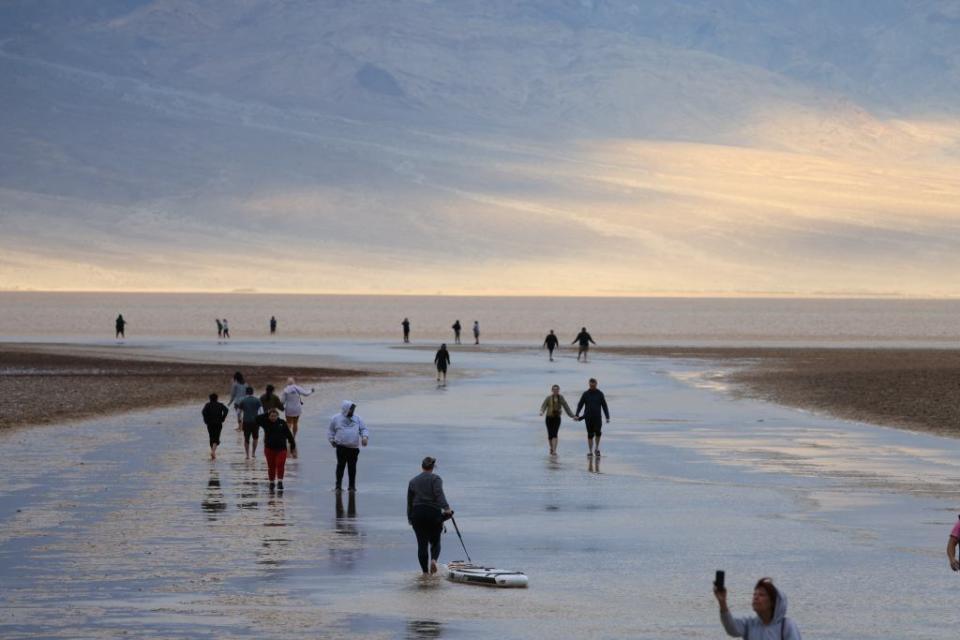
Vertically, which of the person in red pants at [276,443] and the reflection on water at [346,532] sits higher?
the person in red pants at [276,443]

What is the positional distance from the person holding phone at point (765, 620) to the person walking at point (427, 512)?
7432 millimetres

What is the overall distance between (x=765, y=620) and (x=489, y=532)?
35.7 ft

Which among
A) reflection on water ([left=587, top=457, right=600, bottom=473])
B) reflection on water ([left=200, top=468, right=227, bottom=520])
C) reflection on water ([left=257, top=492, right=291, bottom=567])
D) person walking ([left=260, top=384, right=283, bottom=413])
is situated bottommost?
reflection on water ([left=257, top=492, right=291, bottom=567])

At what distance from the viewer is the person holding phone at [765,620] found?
438 inches

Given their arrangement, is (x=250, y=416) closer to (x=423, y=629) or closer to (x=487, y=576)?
(x=487, y=576)

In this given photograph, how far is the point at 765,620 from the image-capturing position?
11.3m

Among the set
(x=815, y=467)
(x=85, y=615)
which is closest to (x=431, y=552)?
(x=85, y=615)

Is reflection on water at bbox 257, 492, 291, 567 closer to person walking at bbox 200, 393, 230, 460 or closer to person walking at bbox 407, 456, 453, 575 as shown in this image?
person walking at bbox 407, 456, 453, 575

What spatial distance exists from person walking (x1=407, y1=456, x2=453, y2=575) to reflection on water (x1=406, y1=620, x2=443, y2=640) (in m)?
2.46

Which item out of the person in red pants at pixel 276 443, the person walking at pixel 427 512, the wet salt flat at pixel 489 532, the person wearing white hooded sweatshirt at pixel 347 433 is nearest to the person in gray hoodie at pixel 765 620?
the wet salt flat at pixel 489 532

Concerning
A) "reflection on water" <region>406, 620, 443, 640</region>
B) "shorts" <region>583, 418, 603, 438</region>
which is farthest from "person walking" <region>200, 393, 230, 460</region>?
"reflection on water" <region>406, 620, 443, 640</region>

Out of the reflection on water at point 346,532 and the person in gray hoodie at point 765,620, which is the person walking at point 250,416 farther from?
the person in gray hoodie at point 765,620

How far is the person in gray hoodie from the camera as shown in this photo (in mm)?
11125

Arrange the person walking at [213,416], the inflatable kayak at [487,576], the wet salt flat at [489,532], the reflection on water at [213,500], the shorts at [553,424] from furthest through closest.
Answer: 1. the shorts at [553,424]
2. the person walking at [213,416]
3. the reflection on water at [213,500]
4. the inflatable kayak at [487,576]
5. the wet salt flat at [489,532]
